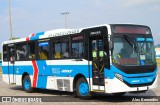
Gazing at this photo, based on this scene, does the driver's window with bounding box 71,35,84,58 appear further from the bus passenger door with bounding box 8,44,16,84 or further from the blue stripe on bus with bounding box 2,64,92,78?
the bus passenger door with bounding box 8,44,16,84

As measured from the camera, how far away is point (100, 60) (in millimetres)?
14000

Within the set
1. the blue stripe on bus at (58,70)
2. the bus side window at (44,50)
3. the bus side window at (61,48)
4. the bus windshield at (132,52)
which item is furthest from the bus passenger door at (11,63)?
the bus windshield at (132,52)

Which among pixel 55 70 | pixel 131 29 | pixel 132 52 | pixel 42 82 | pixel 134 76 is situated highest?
pixel 131 29

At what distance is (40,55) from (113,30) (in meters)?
5.90

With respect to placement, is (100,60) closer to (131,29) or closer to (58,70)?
(131,29)

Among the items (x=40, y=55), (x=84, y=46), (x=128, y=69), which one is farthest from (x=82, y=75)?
(x=40, y=55)

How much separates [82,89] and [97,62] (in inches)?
62.0

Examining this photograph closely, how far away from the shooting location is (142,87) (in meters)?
13.9

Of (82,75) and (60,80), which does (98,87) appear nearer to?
(82,75)

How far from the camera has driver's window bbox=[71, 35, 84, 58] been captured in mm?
15133

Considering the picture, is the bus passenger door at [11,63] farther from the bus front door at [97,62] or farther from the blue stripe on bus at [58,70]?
the bus front door at [97,62]

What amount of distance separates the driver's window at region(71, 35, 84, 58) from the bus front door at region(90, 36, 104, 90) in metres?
0.70

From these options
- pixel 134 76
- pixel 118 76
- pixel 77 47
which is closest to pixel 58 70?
pixel 77 47

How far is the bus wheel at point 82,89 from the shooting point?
14808 millimetres
